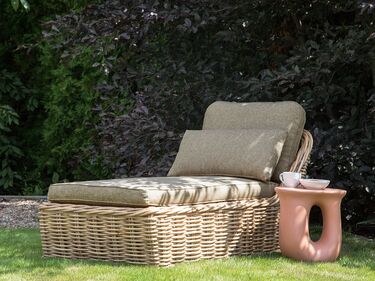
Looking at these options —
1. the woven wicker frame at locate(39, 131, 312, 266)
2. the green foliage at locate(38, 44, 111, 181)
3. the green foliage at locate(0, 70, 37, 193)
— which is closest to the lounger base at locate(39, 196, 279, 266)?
the woven wicker frame at locate(39, 131, 312, 266)

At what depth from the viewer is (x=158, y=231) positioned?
351cm

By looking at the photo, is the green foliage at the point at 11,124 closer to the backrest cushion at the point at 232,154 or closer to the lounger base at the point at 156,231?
the backrest cushion at the point at 232,154

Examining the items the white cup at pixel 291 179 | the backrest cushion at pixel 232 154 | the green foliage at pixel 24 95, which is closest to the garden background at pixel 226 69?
the backrest cushion at pixel 232 154

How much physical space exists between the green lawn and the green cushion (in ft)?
0.96

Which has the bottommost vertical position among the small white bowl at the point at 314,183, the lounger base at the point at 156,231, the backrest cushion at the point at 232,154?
the lounger base at the point at 156,231

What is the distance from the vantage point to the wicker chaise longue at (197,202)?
353cm

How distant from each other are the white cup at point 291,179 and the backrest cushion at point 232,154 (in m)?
0.15

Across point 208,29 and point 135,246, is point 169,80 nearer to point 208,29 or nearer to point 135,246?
point 208,29

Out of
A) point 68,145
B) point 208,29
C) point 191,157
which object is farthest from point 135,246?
point 68,145

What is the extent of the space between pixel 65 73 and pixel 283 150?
3.15 metres

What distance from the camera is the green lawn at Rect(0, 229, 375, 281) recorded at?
10.8 ft

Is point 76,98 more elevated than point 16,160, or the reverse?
point 76,98

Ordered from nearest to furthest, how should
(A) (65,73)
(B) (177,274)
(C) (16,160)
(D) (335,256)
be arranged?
(B) (177,274) → (D) (335,256) → (A) (65,73) → (C) (16,160)

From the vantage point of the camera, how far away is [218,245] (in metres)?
3.78
